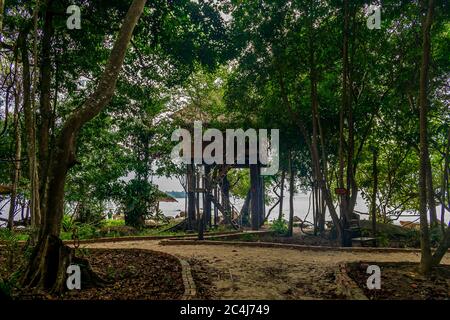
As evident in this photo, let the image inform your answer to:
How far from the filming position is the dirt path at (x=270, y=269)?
6.07m

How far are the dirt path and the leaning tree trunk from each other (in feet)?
8.62

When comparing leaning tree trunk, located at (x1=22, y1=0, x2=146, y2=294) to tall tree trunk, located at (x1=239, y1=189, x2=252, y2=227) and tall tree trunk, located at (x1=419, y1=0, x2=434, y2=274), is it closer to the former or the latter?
tall tree trunk, located at (x1=419, y1=0, x2=434, y2=274)

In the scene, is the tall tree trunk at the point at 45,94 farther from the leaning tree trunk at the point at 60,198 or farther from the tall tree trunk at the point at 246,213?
the tall tree trunk at the point at 246,213

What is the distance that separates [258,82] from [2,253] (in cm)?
891

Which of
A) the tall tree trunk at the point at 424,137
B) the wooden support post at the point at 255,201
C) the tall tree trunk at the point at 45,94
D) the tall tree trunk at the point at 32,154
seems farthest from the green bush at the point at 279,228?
the tall tree trunk at the point at 32,154

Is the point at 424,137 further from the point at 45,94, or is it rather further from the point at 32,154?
the point at 45,94

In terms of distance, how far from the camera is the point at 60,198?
5.84 metres

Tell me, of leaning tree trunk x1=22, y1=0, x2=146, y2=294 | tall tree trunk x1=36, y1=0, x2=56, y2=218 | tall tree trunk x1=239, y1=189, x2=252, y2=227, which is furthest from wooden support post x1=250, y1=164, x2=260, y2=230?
leaning tree trunk x1=22, y1=0, x2=146, y2=294

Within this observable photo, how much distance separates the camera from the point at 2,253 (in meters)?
8.98

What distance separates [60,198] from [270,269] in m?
4.57

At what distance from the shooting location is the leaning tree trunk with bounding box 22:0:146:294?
18.9 ft

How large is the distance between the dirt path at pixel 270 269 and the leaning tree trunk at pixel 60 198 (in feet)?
8.62

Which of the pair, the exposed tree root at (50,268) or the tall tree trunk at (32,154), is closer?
the exposed tree root at (50,268)
